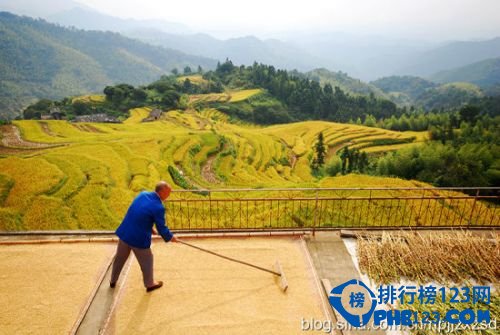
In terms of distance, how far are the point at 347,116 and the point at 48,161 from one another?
239 feet

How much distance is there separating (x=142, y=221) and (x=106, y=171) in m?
8.93

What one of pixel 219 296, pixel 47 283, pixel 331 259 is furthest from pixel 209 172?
pixel 219 296

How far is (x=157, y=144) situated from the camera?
69.0ft

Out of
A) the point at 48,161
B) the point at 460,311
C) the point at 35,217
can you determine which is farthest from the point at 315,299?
the point at 48,161

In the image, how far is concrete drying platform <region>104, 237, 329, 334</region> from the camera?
5059mm

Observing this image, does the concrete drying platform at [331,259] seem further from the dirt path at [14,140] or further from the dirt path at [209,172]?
the dirt path at [14,140]

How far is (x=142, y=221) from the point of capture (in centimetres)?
513

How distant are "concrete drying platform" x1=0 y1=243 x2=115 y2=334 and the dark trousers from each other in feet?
2.21

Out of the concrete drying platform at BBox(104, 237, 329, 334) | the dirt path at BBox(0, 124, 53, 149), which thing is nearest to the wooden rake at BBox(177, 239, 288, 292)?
the concrete drying platform at BBox(104, 237, 329, 334)

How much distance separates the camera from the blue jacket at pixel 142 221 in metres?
5.12

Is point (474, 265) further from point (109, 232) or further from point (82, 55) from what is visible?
point (82, 55)

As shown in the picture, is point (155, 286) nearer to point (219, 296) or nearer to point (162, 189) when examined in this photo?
point (219, 296)

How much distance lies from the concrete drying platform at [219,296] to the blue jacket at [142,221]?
1.17 metres

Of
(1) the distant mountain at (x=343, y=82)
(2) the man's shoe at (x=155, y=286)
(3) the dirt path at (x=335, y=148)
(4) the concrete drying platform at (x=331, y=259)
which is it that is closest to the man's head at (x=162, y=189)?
Answer: (2) the man's shoe at (x=155, y=286)
